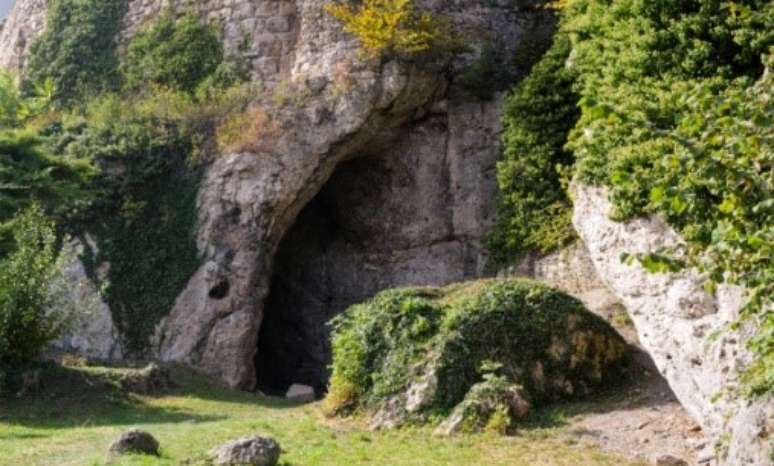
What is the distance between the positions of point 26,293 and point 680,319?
9.95 m

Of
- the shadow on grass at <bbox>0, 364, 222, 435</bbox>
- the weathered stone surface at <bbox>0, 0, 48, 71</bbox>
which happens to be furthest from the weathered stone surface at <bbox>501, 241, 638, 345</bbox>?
the weathered stone surface at <bbox>0, 0, 48, 71</bbox>

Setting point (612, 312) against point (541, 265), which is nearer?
point (612, 312)

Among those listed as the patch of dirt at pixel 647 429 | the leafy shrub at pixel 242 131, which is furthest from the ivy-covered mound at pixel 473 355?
the leafy shrub at pixel 242 131

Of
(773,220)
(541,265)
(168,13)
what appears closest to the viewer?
(773,220)

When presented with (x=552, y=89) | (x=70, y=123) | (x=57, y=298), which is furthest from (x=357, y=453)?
(x=70, y=123)

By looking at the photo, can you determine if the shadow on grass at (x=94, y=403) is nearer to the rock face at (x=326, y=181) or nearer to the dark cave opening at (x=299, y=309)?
the rock face at (x=326, y=181)

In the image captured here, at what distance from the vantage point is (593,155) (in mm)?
11172

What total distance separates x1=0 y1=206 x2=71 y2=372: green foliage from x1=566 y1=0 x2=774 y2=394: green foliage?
8.43 metres

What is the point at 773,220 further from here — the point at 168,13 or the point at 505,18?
the point at 168,13

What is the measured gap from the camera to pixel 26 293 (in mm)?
14227

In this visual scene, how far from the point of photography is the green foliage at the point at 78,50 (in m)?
21.5

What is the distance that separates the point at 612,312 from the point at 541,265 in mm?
3486

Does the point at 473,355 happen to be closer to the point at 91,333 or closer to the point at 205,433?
the point at 205,433

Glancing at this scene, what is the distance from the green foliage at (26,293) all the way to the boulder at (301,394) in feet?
16.0
